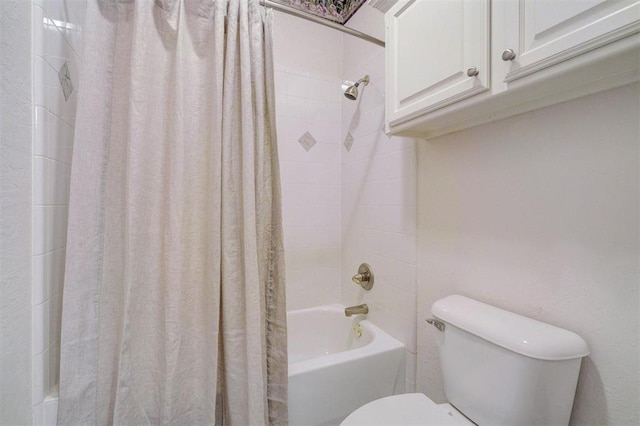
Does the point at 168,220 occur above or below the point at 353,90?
below

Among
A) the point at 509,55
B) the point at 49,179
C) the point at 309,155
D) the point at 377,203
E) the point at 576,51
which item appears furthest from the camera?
the point at 309,155

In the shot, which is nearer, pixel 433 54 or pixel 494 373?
pixel 494 373

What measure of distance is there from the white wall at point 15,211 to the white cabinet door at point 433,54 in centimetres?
118

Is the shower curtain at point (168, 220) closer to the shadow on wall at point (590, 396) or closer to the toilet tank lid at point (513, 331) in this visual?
the toilet tank lid at point (513, 331)

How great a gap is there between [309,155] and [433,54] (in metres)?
1.07

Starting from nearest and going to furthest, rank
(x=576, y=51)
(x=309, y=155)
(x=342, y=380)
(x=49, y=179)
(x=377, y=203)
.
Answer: (x=576, y=51) < (x=49, y=179) < (x=342, y=380) < (x=377, y=203) < (x=309, y=155)

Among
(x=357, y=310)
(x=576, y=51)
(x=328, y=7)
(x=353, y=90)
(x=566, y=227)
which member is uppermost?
(x=328, y=7)

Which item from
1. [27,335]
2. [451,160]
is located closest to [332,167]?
[451,160]

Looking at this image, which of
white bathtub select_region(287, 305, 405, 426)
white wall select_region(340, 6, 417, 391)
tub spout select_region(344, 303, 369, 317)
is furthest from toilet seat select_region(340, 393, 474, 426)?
tub spout select_region(344, 303, 369, 317)

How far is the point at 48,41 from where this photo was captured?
2.78 feet

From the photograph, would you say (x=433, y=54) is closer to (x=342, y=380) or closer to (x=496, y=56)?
(x=496, y=56)

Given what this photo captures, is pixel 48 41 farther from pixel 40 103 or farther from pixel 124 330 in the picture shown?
pixel 124 330

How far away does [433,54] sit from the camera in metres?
0.96

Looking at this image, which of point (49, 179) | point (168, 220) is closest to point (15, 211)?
point (49, 179)
